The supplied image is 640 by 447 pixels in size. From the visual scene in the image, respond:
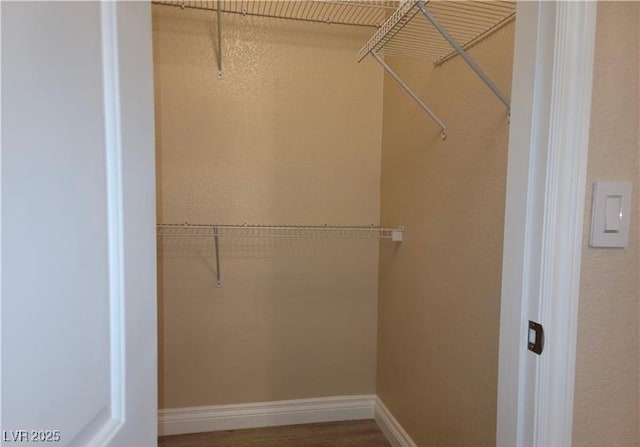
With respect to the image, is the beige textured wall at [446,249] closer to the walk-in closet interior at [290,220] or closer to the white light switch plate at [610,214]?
the walk-in closet interior at [290,220]

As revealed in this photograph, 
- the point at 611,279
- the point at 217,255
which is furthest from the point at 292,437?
the point at 611,279

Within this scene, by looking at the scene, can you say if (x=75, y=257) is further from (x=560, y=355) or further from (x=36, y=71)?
(x=560, y=355)

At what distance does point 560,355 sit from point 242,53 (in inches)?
76.6

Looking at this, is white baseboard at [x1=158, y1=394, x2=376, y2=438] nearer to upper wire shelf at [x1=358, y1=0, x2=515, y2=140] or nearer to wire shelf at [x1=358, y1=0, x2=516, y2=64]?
upper wire shelf at [x1=358, y1=0, x2=515, y2=140]

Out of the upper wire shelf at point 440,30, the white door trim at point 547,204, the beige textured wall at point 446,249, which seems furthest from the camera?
the beige textured wall at point 446,249

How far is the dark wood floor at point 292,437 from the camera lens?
2055 mm

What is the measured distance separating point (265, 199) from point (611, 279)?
165cm

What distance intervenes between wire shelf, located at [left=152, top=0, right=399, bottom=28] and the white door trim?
1.49m

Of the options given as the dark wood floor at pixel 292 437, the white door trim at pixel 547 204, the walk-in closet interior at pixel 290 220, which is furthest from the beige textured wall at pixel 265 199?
the white door trim at pixel 547 204

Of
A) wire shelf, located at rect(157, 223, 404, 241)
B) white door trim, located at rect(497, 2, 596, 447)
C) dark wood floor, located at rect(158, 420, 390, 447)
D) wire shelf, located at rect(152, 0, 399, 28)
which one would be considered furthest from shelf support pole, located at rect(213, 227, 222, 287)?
white door trim, located at rect(497, 2, 596, 447)

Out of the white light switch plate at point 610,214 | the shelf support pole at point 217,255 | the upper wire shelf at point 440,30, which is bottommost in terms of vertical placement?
the shelf support pole at point 217,255

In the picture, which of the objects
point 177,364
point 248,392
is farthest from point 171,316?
point 248,392

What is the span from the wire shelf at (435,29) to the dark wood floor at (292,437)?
1893mm

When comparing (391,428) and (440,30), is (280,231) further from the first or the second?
(440,30)
